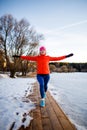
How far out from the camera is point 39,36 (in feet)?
80.4

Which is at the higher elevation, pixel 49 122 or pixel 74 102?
pixel 49 122

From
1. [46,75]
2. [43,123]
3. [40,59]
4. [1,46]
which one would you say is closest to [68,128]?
[43,123]

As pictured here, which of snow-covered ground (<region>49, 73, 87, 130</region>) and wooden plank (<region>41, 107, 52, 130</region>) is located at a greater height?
wooden plank (<region>41, 107, 52, 130</region>)

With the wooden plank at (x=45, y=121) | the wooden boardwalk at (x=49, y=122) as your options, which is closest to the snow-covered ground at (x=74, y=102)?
the wooden boardwalk at (x=49, y=122)

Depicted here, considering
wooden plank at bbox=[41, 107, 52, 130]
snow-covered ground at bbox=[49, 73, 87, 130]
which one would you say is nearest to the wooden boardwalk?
wooden plank at bbox=[41, 107, 52, 130]

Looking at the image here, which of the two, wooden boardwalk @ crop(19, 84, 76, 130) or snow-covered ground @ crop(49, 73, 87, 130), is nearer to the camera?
wooden boardwalk @ crop(19, 84, 76, 130)

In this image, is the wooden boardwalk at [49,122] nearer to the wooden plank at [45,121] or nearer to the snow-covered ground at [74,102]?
the wooden plank at [45,121]

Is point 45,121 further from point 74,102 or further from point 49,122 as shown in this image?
point 74,102

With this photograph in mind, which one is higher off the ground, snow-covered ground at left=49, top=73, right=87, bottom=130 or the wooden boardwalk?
the wooden boardwalk

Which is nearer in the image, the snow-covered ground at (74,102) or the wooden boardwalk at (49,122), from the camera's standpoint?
the wooden boardwalk at (49,122)

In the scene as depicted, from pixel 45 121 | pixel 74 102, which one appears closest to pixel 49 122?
pixel 45 121

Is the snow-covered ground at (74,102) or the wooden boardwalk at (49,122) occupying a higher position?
the wooden boardwalk at (49,122)

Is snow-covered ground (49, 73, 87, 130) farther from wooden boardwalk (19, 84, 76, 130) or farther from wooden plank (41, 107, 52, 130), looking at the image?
wooden plank (41, 107, 52, 130)

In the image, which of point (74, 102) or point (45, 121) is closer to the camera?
point (45, 121)
